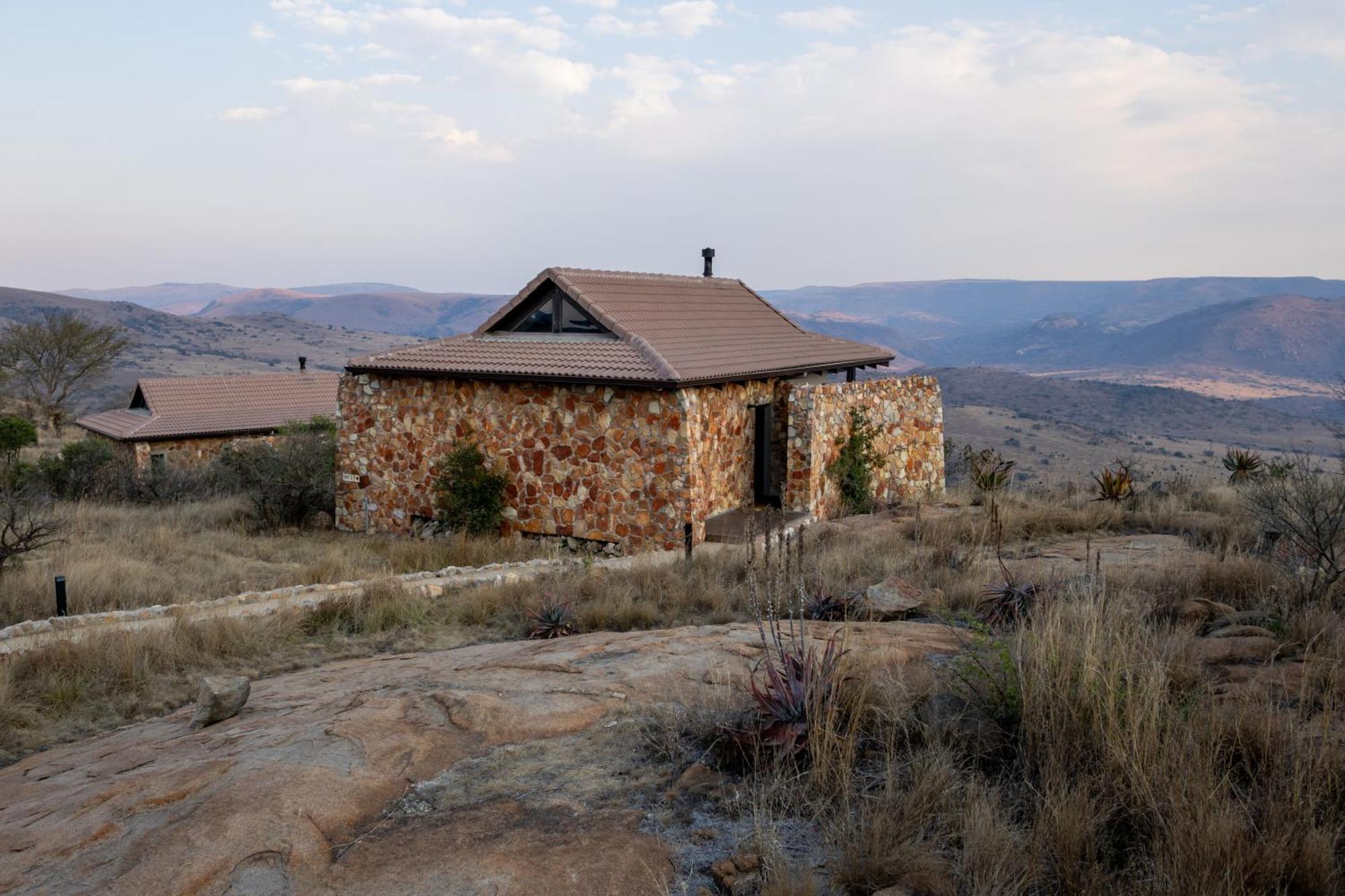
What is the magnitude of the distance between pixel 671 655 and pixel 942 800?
2.52 metres

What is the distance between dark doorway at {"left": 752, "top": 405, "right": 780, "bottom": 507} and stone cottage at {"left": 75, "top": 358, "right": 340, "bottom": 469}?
1765 cm

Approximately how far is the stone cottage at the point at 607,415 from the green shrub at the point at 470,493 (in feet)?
0.63

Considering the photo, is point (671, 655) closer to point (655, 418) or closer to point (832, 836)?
point (832, 836)

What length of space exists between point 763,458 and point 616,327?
3.28m

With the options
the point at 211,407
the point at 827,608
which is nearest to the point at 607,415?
the point at 827,608

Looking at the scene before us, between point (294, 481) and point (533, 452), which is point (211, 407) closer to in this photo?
point (294, 481)

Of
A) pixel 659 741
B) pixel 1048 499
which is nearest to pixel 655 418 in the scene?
pixel 1048 499

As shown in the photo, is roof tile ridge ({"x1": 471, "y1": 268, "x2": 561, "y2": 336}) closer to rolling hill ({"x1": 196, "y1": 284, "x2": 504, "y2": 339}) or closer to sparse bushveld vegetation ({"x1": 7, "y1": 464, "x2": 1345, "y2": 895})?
sparse bushveld vegetation ({"x1": 7, "y1": 464, "x2": 1345, "y2": 895})

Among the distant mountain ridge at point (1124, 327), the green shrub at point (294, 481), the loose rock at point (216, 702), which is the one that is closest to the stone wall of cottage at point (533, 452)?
the green shrub at point (294, 481)

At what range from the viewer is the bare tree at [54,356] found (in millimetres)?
36781

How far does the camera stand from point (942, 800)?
3.38 m

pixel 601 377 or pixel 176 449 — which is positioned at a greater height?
pixel 601 377

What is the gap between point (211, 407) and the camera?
27.6 meters

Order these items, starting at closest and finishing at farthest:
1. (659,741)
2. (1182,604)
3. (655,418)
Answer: (659,741)
(1182,604)
(655,418)
